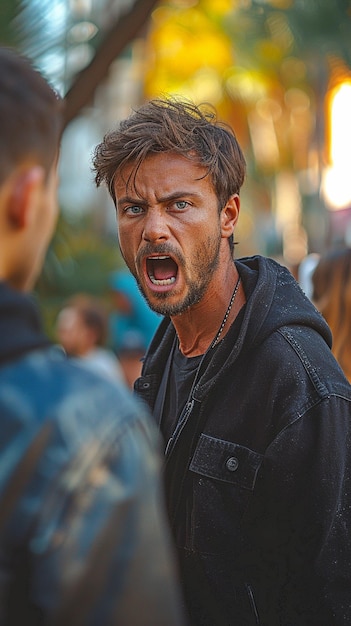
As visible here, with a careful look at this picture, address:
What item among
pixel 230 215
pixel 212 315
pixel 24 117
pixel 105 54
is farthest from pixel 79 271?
pixel 24 117

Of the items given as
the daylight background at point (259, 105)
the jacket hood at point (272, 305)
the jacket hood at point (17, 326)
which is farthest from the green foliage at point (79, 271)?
the jacket hood at point (17, 326)

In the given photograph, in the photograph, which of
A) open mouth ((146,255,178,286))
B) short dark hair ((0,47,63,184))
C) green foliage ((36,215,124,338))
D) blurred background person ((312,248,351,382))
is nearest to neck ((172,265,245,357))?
open mouth ((146,255,178,286))

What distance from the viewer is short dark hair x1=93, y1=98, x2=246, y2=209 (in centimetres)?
313

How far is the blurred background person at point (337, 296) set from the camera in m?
4.24

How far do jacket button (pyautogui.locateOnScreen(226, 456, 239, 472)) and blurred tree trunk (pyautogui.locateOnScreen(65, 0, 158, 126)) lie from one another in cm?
217

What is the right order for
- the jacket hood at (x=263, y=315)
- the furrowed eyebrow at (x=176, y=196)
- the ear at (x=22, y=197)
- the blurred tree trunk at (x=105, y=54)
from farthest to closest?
the blurred tree trunk at (x=105, y=54) < the furrowed eyebrow at (x=176, y=196) < the jacket hood at (x=263, y=315) < the ear at (x=22, y=197)

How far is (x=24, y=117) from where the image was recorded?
5.70ft

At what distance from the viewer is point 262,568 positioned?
281 cm

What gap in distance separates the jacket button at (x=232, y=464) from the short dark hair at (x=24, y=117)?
1.30 metres

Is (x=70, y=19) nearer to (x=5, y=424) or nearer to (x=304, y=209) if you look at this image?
(x=5, y=424)

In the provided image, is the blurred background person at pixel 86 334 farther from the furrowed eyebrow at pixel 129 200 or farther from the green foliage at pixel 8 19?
the furrowed eyebrow at pixel 129 200

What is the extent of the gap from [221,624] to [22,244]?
1.57m

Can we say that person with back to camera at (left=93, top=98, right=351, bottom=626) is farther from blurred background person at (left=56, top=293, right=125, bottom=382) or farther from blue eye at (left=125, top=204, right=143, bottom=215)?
blurred background person at (left=56, top=293, right=125, bottom=382)

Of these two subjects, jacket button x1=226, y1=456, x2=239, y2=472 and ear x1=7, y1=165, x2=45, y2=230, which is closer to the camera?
ear x1=7, y1=165, x2=45, y2=230
